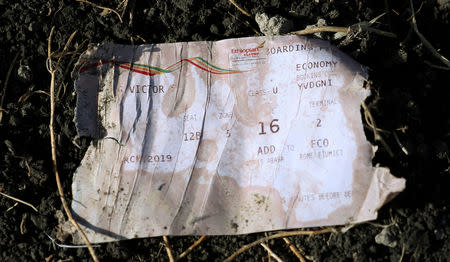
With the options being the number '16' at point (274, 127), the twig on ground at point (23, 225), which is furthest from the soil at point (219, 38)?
the number '16' at point (274, 127)

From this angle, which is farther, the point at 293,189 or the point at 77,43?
the point at 77,43

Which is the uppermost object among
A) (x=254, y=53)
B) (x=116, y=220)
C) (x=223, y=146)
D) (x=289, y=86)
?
(x=254, y=53)

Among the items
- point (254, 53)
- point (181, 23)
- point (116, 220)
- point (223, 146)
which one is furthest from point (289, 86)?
point (116, 220)

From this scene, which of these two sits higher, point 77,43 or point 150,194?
point 77,43

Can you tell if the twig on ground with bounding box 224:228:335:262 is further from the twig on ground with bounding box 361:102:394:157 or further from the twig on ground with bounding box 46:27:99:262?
the twig on ground with bounding box 46:27:99:262

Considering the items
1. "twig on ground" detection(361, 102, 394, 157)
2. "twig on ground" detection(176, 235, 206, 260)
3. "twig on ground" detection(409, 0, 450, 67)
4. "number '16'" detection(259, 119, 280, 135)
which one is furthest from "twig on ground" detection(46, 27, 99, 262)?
"twig on ground" detection(409, 0, 450, 67)

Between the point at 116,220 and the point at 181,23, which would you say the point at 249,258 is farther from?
the point at 181,23

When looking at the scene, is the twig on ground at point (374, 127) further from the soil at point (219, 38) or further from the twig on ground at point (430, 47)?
the twig on ground at point (430, 47)
